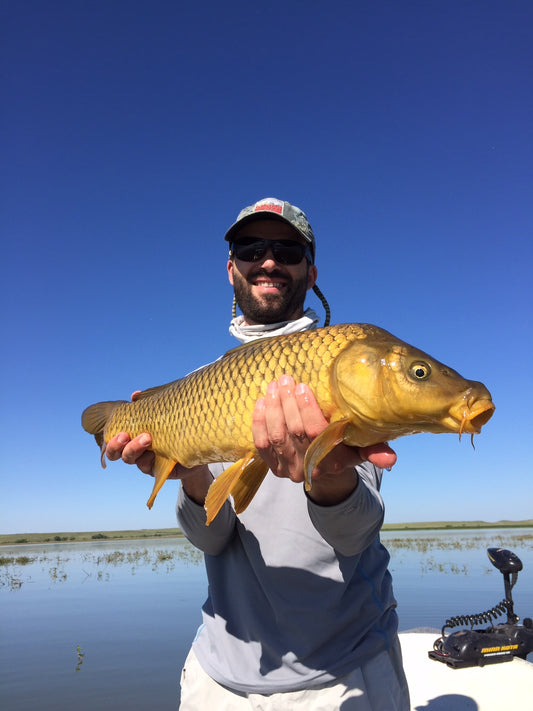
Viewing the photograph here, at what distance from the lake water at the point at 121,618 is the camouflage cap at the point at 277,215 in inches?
231

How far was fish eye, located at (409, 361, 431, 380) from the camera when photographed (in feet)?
5.35

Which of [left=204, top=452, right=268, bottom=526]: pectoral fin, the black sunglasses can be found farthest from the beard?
[left=204, top=452, right=268, bottom=526]: pectoral fin

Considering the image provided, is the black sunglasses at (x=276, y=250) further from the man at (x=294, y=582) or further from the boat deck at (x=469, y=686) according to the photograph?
the boat deck at (x=469, y=686)

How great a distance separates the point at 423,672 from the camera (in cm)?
475

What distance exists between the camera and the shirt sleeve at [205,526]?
2311mm

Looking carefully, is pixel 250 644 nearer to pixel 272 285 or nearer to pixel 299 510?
pixel 299 510

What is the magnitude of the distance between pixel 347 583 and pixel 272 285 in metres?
1.75

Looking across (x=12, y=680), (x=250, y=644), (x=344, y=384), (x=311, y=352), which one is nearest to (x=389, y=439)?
(x=344, y=384)

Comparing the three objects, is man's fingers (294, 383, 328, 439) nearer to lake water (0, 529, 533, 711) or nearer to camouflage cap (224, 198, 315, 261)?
camouflage cap (224, 198, 315, 261)

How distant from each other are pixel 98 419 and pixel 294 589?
1.61 meters

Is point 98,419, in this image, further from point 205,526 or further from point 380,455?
point 380,455

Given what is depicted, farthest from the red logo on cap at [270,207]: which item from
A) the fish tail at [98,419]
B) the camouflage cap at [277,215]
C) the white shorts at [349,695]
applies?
the white shorts at [349,695]

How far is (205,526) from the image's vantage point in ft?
7.58

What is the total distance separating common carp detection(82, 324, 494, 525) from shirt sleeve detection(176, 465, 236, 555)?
0.20 metres
